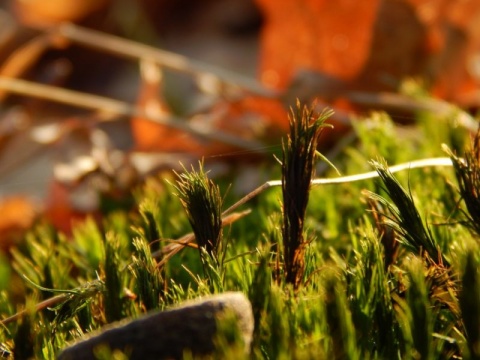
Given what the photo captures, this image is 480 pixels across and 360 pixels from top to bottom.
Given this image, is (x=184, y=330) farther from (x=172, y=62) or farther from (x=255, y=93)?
(x=172, y=62)

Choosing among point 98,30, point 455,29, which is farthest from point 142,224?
point 98,30

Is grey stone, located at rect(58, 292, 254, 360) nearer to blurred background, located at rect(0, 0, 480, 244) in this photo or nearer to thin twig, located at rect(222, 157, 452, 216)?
thin twig, located at rect(222, 157, 452, 216)

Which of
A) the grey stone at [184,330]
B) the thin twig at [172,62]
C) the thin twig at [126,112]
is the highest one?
the thin twig at [172,62]

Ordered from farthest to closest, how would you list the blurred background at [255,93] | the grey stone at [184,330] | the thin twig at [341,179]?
the blurred background at [255,93]
the thin twig at [341,179]
the grey stone at [184,330]

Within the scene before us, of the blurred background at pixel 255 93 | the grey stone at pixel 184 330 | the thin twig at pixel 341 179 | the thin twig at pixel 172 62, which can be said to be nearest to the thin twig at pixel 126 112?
the blurred background at pixel 255 93

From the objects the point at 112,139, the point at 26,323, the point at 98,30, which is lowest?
the point at 26,323

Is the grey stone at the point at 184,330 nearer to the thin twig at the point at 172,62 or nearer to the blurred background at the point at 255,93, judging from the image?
the blurred background at the point at 255,93

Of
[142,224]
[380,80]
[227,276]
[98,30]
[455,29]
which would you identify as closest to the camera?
[227,276]

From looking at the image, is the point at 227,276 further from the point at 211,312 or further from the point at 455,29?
the point at 455,29
